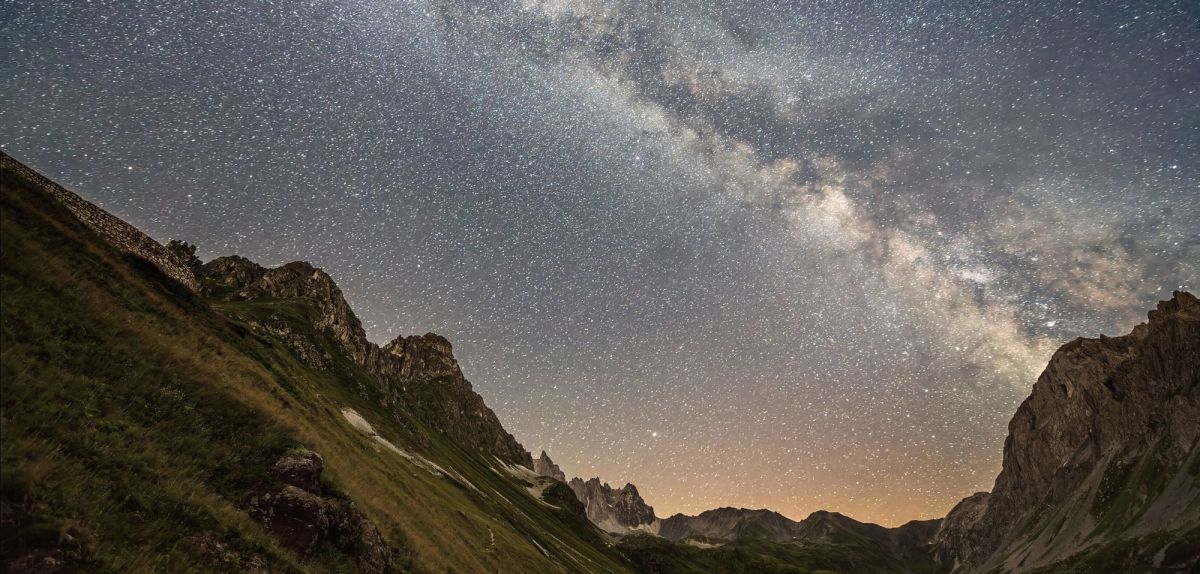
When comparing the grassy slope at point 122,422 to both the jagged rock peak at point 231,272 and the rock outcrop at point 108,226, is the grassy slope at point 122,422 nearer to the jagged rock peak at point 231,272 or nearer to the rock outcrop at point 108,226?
the rock outcrop at point 108,226

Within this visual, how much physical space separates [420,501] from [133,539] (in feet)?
99.7

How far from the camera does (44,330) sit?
1476 cm

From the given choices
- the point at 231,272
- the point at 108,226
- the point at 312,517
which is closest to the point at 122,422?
the point at 312,517

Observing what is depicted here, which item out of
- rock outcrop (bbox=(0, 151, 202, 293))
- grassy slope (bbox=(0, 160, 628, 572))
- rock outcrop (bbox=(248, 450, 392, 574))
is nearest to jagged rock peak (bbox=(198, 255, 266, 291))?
rock outcrop (bbox=(0, 151, 202, 293))

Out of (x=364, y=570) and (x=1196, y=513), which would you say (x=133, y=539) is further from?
(x=1196, y=513)

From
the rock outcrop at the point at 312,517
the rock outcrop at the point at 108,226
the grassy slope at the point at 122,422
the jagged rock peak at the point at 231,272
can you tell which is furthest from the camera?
the jagged rock peak at the point at 231,272

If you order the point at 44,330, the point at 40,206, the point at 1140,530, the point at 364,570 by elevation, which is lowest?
the point at 364,570

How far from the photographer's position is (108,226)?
2766 centimetres

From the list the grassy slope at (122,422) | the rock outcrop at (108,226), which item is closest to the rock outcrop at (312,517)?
the grassy slope at (122,422)

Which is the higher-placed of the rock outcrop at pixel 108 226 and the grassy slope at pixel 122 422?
the rock outcrop at pixel 108 226

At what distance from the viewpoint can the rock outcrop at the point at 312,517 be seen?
1578 cm

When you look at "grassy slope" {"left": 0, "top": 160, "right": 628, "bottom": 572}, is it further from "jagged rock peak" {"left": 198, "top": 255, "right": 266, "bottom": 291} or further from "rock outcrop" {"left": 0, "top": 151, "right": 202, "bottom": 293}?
"jagged rock peak" {"left": 198, "top": 255, "right": 266, "bottom": 291}

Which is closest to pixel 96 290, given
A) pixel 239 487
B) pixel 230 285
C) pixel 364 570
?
pixel 239 487

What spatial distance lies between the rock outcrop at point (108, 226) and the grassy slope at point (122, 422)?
185 centimetres
